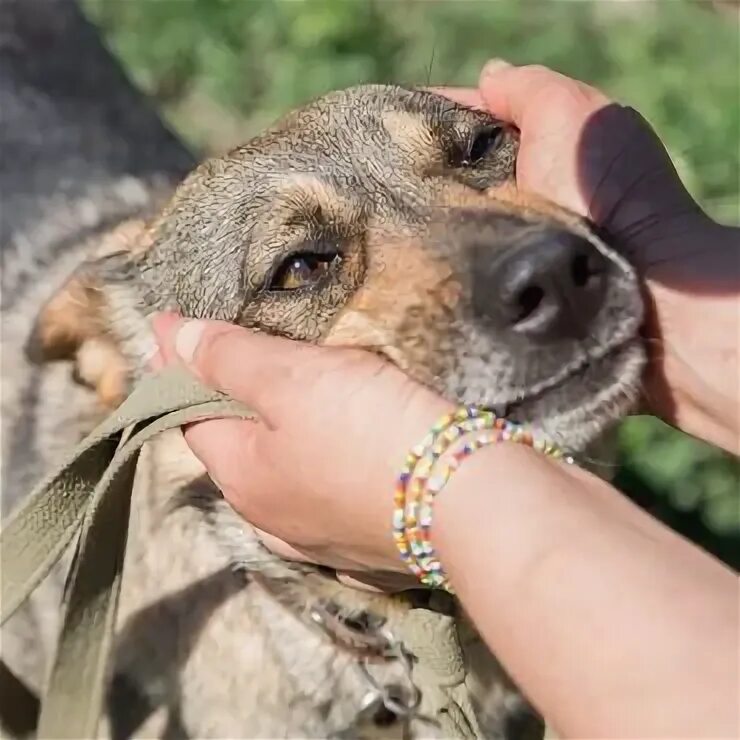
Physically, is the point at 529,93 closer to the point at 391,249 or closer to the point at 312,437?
the point at 391,249

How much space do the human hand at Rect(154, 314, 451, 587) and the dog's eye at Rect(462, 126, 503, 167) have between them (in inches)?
26.2

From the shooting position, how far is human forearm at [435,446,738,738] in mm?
1165

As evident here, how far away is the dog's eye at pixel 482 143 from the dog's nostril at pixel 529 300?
1.95 feet

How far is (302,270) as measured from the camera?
6.88 ft

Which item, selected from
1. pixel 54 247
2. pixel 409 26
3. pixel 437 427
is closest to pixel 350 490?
pixel 437 427

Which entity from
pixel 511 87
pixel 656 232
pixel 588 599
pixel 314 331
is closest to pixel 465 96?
pixel 511 87

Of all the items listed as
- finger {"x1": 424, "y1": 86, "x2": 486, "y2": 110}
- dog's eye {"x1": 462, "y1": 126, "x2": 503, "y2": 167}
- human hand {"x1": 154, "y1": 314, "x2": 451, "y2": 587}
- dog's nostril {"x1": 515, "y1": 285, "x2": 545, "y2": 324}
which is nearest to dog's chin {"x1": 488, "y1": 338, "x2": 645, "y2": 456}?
dog's nostril {"x1": 515, "y1": 285, "x2": 545, "y2": 324}

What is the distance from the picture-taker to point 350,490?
5.23 feet

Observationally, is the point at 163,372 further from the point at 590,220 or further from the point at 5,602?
the point at 590,220

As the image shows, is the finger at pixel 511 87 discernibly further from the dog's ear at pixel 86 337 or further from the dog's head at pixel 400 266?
the dog's ear at pixel 86 337

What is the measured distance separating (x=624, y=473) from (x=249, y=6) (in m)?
2.59

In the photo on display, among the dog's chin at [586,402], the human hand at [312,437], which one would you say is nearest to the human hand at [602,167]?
the dog's chin at [586,402]

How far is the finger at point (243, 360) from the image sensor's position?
1.73 metres

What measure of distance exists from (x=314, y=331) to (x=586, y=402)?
54 cm
